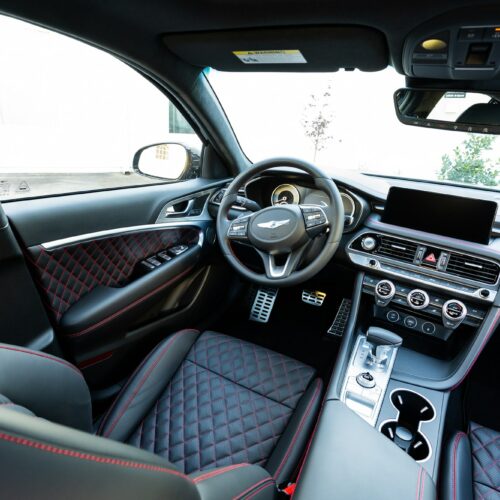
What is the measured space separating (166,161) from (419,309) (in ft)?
5.31

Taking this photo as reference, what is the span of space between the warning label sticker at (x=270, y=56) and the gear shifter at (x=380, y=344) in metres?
1.28

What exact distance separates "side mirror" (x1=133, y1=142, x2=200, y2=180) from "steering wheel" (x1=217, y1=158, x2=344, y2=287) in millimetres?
628

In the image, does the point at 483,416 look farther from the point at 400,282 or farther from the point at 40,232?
the point at 40,232

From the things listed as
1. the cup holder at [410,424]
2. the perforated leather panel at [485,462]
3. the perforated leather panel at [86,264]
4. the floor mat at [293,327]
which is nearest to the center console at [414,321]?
the cup holder at [410,424]

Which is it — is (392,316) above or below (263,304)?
above

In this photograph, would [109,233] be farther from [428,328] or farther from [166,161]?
[428,328]

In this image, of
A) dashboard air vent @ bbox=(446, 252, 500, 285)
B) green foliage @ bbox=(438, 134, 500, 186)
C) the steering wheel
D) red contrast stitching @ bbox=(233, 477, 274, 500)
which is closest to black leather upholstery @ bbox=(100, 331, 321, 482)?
red contrast stitching @ bbox=(233, 477, 274, 500)

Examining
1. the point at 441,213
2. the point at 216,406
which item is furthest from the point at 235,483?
the point at 441,213

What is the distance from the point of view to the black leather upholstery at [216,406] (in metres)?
1.15

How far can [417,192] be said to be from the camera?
170 cm

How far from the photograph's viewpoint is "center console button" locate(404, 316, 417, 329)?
179 centimetres

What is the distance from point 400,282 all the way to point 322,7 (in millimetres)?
1212

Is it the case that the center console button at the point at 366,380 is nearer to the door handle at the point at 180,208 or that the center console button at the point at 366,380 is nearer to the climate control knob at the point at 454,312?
the climate control knob at the point at 454,312

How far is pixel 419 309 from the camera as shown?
1.69 meters
